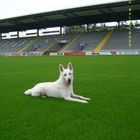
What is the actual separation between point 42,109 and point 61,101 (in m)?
1.17

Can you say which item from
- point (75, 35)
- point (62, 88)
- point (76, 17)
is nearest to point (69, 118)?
point (62, 88)

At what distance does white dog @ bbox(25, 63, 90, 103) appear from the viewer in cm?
896

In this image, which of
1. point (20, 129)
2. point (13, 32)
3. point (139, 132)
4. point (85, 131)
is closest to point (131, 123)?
point (139, 132)

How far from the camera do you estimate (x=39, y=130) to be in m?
5.98

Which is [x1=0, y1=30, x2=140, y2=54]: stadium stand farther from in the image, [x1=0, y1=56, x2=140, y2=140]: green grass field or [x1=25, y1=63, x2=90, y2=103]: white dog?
[x1=0, y1=56, x2=140, y2=140]: green grass field

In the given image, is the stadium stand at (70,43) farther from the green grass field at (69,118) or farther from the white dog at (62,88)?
the green grass field at (69,118)

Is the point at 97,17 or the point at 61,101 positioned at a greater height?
the point at 97,17

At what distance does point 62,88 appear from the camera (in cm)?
919

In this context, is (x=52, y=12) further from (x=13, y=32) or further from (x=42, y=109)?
(x=42, y=109)

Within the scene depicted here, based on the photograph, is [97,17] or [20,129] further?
[97,17]

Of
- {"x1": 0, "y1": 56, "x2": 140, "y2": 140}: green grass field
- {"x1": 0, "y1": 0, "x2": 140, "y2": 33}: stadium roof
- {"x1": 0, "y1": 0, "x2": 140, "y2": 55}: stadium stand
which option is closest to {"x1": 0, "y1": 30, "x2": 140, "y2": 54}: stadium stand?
{"x1": 0, "y1": 0, "x2": 140, "y2": 55}: stadium stand

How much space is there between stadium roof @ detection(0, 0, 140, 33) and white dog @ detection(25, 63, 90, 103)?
1800 inches

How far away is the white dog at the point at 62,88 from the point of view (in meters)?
8.96

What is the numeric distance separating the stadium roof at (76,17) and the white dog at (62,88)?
45711 millimetres
